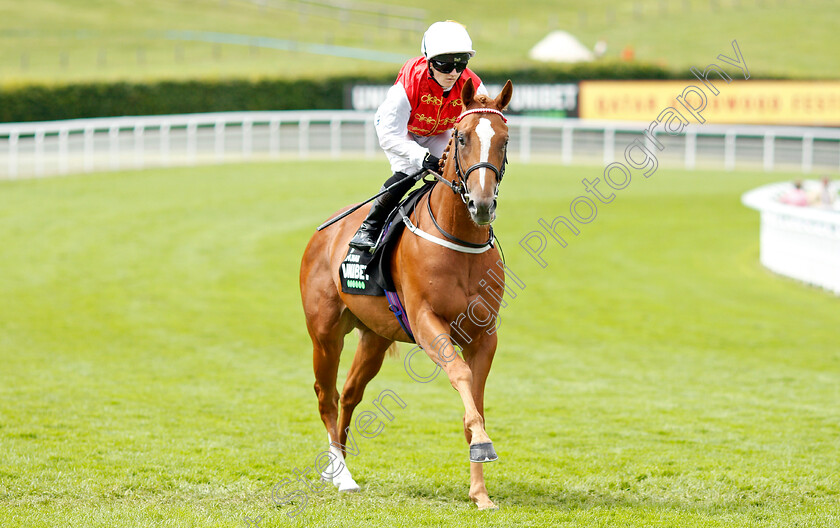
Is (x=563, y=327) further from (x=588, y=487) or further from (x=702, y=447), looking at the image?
(x=588, y=487)

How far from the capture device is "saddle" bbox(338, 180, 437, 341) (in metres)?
5.29

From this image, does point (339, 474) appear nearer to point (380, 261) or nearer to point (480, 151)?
point (380, 261)

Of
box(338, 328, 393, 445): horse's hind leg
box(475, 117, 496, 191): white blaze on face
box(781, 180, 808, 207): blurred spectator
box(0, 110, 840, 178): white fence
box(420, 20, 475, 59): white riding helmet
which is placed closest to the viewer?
box(475, 117, 496, 191): white blaze on face

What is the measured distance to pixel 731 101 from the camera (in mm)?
28375

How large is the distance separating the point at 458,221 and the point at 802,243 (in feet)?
33.3

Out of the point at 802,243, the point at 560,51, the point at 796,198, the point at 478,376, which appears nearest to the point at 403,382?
the point at 478,376

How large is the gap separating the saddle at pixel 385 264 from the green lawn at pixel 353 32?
3811 cm

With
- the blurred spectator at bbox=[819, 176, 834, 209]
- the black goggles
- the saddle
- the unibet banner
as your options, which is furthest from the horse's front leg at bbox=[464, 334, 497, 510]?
the unibet banner

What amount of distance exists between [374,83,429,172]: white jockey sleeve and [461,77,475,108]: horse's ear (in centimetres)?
56

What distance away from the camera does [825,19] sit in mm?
55781

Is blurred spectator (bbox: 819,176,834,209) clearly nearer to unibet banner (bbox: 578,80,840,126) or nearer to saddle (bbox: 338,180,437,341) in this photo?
unibet banner (bbox: 578,80,840,126)

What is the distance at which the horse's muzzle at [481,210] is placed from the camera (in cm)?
439

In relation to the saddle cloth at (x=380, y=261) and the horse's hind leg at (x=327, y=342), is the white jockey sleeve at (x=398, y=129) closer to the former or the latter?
the saddle cloth at (x=380, y=261)

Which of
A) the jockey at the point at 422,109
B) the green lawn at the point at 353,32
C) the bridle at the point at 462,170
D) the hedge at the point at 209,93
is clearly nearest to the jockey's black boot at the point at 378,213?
the jockey at the point at 422,109
